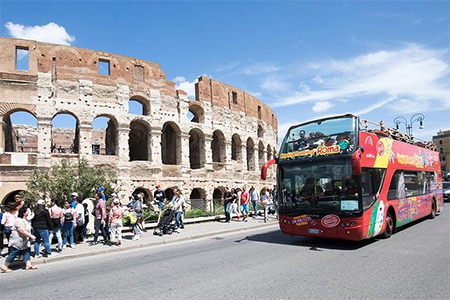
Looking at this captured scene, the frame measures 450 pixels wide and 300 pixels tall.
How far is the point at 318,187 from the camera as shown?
9.15m

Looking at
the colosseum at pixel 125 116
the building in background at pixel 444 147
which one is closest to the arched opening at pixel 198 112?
the colosseum at pixel 125 116

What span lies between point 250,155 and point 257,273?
26762 millimetres

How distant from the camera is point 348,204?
8.65 metres

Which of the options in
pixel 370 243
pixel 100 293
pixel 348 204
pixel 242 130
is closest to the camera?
pixel 100 293

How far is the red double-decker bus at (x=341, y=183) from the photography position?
341 inches

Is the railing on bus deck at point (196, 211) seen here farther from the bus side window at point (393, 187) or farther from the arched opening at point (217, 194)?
the bus side window at point (393, 187)

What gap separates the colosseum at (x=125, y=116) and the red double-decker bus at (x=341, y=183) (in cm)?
1464

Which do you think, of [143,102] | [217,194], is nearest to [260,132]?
[217,194]

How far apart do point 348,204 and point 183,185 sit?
17.1 meters

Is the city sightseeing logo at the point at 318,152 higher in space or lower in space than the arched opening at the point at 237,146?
lower

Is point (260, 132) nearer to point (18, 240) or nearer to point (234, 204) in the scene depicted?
point (234, 204)

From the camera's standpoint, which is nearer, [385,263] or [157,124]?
[385,263]

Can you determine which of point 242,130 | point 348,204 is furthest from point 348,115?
point 242,130

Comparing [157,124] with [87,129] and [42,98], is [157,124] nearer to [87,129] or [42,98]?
[87,129]
